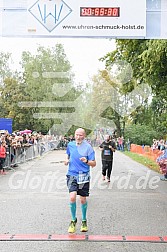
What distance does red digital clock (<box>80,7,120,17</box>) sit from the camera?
10.1 m

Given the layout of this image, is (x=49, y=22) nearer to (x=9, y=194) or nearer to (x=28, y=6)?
(x=28, y=6)

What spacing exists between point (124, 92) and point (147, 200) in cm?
1110

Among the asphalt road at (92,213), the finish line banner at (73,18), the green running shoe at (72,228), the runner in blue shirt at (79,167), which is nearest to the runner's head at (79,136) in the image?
the runner in blue shirt at (79,167)

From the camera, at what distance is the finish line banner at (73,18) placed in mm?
10133

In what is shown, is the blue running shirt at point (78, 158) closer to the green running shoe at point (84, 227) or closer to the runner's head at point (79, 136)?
the runner's head at point (79, 136)

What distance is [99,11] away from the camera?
33.1 feet

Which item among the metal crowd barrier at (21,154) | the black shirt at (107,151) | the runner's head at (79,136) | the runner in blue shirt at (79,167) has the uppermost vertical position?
the runner's head at (79,136)

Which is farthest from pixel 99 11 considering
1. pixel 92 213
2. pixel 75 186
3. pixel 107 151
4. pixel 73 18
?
pixel 107 151

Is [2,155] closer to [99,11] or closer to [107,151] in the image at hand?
[107,151]

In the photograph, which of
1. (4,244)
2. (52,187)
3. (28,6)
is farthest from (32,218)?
(52,187)

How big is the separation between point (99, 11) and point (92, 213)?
4.10 meters

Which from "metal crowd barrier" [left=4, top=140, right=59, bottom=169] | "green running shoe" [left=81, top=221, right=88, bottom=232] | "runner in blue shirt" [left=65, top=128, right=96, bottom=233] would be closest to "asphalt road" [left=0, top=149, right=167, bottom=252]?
"green running shoe" [left=81, top=221, right=88, bottom=232]

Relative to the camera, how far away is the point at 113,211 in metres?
10.1

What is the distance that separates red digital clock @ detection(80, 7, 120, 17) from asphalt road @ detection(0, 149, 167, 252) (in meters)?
4.03
